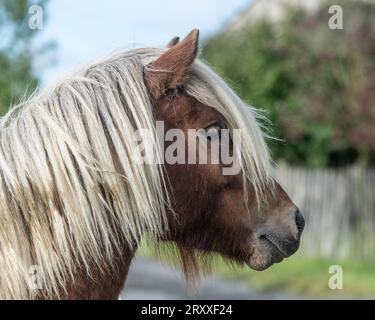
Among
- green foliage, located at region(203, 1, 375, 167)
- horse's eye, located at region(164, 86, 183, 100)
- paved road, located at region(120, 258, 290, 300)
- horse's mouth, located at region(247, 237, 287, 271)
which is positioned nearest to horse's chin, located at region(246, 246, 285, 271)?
horse's mouth, located at region(247, 237, 287, 271)

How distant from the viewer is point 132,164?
2.87m

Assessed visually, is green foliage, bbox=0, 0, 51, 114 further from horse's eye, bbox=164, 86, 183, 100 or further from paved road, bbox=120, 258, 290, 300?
horse's eye, bbox=164, 86, 183, 100

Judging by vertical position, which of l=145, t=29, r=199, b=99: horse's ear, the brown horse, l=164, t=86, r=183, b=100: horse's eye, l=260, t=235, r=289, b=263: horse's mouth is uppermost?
l=145, t=29, r=199, b=99: horse's ear

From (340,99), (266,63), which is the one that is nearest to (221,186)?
(340,99)

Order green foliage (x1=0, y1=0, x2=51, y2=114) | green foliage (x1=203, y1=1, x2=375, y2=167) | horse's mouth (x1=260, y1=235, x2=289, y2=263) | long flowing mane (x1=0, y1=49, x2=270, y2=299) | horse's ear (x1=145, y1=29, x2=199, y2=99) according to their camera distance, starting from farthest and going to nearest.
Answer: green foliage (x1=203, y1=1, x2=375, y2=167)
green foliage (x1=0, y1=0, x2=51, y2=114)
horse's mouth (x1=260, y1=235, x2=289, y2=263)
horse's ear (x1=145, y1=29, x2=199, y2=99)
long flowing mane (x1=0, y1=49, x2=270, y2=299)

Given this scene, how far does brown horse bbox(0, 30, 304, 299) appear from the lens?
278 centimetres

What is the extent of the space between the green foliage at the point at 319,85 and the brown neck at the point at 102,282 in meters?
14.9

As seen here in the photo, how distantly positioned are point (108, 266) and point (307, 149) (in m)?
17.5

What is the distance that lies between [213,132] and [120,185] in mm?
489

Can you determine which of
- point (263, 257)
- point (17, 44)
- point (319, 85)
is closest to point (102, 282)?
point (263, 257)

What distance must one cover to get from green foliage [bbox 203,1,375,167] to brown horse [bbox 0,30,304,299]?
575 inches

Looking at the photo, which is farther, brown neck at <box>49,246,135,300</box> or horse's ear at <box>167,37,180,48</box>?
horse's ear at <box>167,37,180,48</box>

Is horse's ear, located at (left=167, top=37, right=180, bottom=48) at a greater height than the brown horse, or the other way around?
horse's ear, located at (left=167, top=37, right=180, bottom=48)

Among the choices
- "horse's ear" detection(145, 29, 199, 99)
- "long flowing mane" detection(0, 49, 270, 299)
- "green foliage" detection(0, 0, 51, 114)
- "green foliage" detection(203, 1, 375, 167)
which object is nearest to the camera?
"long flowing mane" detection(0, 49, 270, 299)
